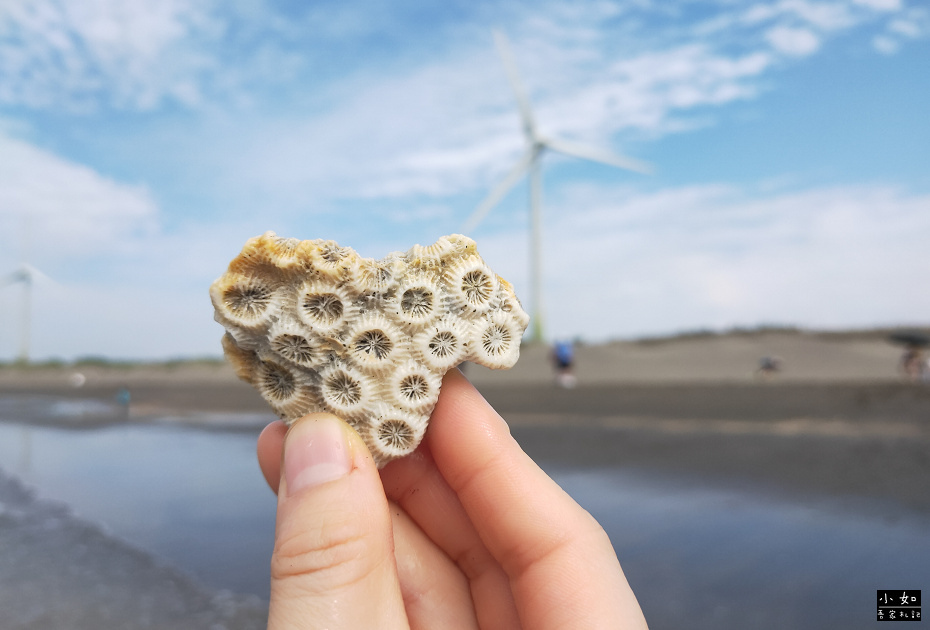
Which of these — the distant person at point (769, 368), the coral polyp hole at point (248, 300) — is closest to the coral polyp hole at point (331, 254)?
the coral polyp hole at point (248, 300)

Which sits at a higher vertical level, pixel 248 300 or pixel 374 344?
pixel 248 300

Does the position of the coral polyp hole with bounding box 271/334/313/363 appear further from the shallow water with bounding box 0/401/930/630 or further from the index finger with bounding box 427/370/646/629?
the shallow water with bounding box 0/401/930/630

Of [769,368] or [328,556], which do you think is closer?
[328,556]

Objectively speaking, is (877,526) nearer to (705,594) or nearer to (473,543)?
(705,594)

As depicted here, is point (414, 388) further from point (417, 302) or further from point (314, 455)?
point (314, 455)

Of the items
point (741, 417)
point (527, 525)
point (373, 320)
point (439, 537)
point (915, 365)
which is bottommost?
point (439, 537)

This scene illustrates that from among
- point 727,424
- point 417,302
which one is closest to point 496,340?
point 417,302

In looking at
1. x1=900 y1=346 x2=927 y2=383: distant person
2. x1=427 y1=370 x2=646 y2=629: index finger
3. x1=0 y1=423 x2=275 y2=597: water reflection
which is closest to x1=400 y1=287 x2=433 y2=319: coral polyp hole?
x1=427 y1=370 x2=646 y2=629: index finger
